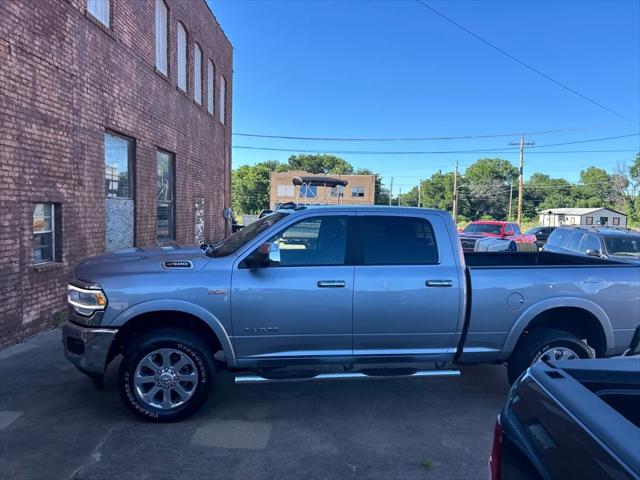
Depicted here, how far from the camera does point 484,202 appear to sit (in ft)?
307

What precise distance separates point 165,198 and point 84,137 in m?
4.28

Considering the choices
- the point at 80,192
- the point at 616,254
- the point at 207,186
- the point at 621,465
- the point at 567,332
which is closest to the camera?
the point at 621,465

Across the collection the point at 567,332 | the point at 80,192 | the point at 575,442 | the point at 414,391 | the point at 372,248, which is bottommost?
the point at 414,391

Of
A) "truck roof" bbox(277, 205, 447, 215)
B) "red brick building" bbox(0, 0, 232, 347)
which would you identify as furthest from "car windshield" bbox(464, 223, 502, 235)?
"truck roof" bbox(277, 205, 447, 215)

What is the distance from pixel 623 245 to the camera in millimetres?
11070

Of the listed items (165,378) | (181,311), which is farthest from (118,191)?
(165,378)

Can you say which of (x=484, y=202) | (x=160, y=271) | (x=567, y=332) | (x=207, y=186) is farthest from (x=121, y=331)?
(x=484, y=202)

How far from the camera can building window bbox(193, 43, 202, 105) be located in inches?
550

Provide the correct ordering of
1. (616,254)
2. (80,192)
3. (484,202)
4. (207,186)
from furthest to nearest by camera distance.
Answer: (484,202)
(207,186)
(616,254)
(80,192)

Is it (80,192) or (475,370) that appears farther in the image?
(80,192)

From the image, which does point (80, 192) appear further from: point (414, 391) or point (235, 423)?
point (414, 391)

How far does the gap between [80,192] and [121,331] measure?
440 centimetres

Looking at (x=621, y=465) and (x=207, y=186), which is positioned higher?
(x=207, y=186)

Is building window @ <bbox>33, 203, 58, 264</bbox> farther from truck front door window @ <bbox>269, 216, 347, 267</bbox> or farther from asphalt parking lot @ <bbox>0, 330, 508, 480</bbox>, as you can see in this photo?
truck front door window @ <bbox>269, 216, 347, 267</bbox>
